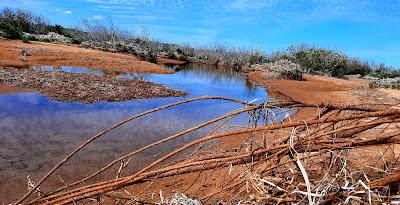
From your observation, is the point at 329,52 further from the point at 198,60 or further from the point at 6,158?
the point at 6,158

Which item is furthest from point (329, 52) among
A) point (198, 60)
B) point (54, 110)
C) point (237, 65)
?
point (54, 110)

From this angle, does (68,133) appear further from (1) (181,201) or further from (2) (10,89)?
(1) (181,201)

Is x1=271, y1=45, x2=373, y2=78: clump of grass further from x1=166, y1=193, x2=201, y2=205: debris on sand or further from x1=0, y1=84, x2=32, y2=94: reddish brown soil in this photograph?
x1=166, y1=193, x2=201, y2=205: debris on sand

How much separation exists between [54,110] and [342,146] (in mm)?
10135

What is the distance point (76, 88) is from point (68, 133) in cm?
661

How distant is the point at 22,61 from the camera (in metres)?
23.2

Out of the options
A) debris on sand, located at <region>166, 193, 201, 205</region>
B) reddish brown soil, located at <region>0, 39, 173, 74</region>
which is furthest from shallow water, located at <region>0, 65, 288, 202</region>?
reddish brown soil, located at <region>0, 39, 173, 74</region>

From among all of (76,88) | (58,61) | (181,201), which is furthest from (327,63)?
(181,201)

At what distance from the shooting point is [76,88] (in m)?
14.8

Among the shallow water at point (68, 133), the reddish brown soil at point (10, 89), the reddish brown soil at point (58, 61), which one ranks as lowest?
the shallow water at point (68, 133)

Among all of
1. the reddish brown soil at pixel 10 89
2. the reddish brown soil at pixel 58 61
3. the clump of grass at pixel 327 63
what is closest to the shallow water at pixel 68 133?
the reddish brown soil at pixel 10 89

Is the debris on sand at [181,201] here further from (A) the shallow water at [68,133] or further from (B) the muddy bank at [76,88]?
(B) the muddy bank at [76,88]

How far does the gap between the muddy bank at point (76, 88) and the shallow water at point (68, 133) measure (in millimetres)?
635

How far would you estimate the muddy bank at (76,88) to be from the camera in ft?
44.0
